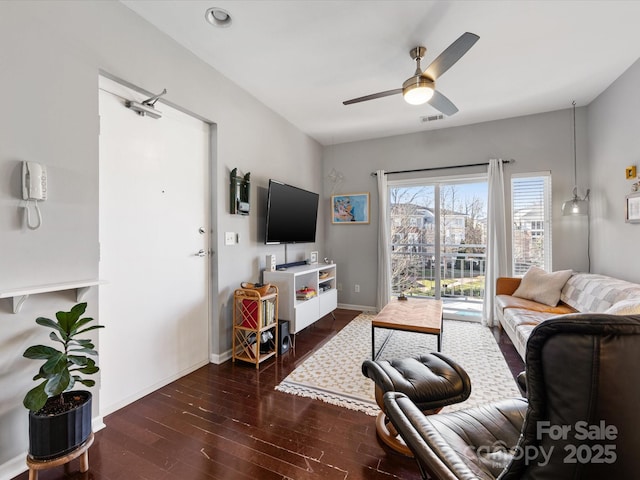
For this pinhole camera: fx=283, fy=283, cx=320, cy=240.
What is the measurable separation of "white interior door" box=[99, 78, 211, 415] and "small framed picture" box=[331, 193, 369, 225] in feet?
8.39

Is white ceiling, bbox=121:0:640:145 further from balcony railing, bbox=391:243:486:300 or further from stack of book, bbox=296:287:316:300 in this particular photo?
stack of book, bbox=296:287:316:300

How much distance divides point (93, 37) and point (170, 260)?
5.24ft

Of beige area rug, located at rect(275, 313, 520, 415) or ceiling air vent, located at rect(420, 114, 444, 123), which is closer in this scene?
beige area rug, located at rect(275, 313, 520, 415)

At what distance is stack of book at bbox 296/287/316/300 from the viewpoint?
3.50 m

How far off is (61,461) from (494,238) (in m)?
4.53

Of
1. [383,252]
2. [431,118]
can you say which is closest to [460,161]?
[431,118]

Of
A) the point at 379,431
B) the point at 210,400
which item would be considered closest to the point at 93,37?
the point at 210,400

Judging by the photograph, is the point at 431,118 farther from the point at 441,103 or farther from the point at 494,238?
the point at 494,238

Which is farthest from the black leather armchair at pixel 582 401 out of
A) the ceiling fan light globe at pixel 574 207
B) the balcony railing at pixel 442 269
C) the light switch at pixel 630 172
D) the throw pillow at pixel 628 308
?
the balcony railing at pixel 442 269

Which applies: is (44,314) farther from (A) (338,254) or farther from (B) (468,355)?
(A) (338,254)

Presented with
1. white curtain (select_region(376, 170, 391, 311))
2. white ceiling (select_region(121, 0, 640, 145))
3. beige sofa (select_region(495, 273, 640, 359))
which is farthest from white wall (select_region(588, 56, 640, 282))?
white curtain (select_region(376, 170, 391, 311))

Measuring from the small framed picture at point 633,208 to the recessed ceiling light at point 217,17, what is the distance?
3816 millimetres

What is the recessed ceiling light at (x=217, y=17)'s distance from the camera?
6.59 ft

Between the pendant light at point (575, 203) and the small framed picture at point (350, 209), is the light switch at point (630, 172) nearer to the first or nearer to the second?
the pendant light at point (575, 203)
